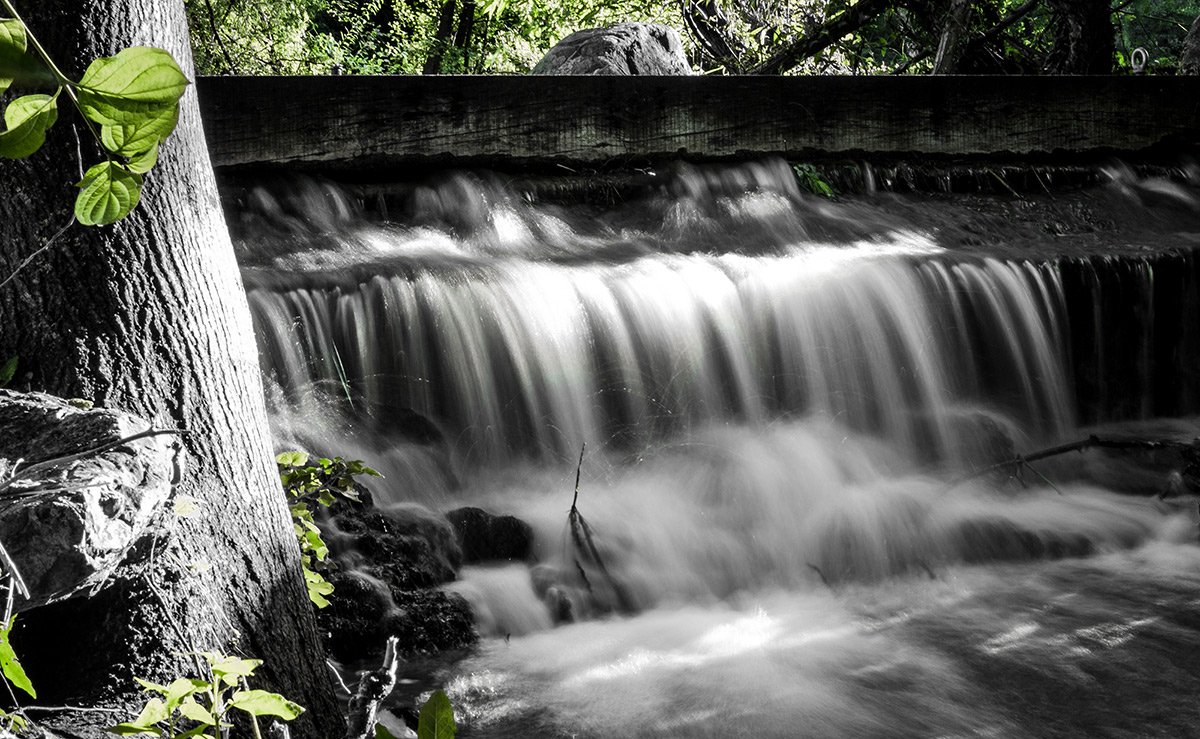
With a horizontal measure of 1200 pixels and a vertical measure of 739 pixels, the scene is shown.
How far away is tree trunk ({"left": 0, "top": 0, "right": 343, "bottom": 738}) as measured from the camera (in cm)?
190

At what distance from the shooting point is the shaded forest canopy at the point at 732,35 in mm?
10008

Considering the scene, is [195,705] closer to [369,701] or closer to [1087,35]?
[369,701]

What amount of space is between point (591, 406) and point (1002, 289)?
8.18ft

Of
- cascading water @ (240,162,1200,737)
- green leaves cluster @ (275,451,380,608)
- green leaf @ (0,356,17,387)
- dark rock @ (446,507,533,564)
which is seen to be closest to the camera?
green leaf @ (0,356,17,387)

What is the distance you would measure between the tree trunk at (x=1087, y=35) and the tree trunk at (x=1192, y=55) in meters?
0.58

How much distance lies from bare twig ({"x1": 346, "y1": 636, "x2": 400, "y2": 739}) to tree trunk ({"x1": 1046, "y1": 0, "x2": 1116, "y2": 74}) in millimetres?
9266

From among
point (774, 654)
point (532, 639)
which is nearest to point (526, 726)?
point (532, 639)

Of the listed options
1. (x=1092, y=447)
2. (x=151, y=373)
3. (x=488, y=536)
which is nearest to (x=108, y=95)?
(x=151, y=373)

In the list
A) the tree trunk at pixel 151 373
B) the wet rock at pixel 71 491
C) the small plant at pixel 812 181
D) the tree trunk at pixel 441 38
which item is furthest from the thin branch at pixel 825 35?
the wet rock at pixel 71 491

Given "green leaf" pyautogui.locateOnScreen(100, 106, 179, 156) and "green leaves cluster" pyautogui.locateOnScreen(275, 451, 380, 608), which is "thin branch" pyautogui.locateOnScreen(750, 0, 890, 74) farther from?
"green leaf" pyautogui.locateOnScreen(100, 106, 179, 156)

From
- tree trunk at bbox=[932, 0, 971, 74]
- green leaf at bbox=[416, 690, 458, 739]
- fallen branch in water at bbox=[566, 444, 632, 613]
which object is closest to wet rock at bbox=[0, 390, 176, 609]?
green leaf at bbox=[416, 690, 458, 739]

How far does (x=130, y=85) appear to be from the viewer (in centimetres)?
70

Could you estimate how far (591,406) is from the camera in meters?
5.23

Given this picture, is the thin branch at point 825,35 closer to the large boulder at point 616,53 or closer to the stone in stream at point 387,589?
the large boulder at point 616,53
